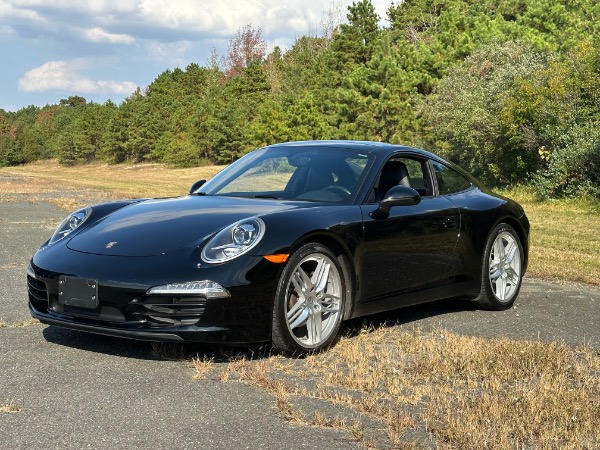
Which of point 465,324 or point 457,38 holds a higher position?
point 457,38

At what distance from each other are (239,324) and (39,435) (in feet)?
5.39

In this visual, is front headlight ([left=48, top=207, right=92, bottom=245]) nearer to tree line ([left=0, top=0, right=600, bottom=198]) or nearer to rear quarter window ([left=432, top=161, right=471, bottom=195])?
rear quarter window ([left=432, top=161, right=471, bottom=195])

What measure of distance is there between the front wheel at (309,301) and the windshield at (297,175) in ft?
2.23

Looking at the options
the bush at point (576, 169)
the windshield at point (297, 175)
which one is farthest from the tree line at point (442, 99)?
the windshield at point (297, 175)

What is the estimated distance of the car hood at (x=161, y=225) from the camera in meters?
5.59

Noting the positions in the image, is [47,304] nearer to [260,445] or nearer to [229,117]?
[260,445]

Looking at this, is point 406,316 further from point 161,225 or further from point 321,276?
point 161,225

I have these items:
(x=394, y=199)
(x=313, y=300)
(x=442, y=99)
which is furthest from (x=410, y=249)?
(x=442, y=99)

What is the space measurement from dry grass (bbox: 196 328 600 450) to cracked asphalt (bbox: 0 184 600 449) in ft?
0.70

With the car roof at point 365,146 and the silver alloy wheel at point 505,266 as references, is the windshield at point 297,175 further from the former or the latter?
the silver alloy wheel at point 505,266

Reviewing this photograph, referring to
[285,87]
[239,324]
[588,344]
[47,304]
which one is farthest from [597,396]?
[285,87]

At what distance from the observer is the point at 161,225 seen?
5.86 meters

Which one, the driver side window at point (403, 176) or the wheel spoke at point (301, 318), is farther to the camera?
the driver side window at point (403, 176)

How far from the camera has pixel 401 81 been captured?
44.1 metres
